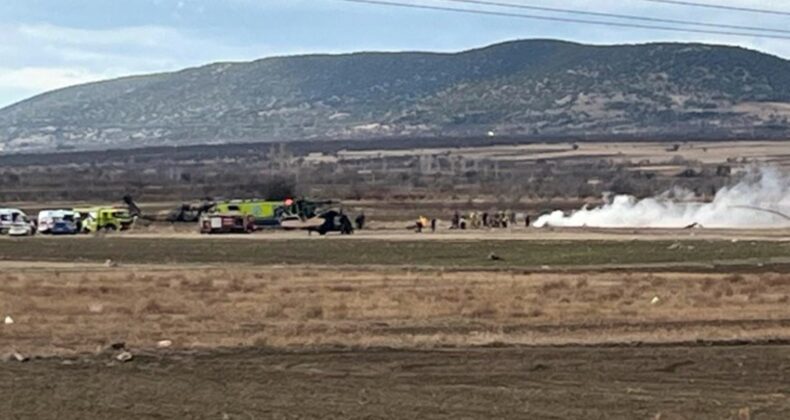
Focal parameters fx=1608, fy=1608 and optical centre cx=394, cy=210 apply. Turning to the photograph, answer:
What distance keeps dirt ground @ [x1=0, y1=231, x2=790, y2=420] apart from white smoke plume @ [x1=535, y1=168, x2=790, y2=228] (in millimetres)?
39982

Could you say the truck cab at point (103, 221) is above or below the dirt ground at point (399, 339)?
below

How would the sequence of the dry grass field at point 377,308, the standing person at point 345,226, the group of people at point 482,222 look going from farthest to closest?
the group of people at point 482,222, the standing person at point 345,226, the dry grass field at point 377,308

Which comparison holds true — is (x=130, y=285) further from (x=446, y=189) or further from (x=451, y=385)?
(x=446, y=189)

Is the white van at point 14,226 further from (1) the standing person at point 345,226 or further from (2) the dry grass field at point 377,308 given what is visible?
(2) the dry grass field at point 377,308

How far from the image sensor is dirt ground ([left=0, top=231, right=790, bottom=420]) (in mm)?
24297

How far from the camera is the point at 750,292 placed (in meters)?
46.0

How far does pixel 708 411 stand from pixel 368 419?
16.3 feet

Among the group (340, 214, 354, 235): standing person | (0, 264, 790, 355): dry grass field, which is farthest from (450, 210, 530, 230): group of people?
(0, 264, 790, 355): dry grass field

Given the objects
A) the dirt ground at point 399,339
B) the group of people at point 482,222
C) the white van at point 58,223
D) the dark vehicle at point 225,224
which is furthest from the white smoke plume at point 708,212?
the dirt ground at point 399,339

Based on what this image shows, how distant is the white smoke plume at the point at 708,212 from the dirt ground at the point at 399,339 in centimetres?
3998

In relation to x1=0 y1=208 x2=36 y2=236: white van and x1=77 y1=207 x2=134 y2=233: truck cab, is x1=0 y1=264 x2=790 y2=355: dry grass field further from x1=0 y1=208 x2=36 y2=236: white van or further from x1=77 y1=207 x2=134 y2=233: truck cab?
x1=77 y1=207 x2=134 y2=233: truck cab

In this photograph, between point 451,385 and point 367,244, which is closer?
point 451,385

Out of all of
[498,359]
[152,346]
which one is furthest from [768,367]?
[152,346]

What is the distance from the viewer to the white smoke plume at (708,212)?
10400 centimetres
